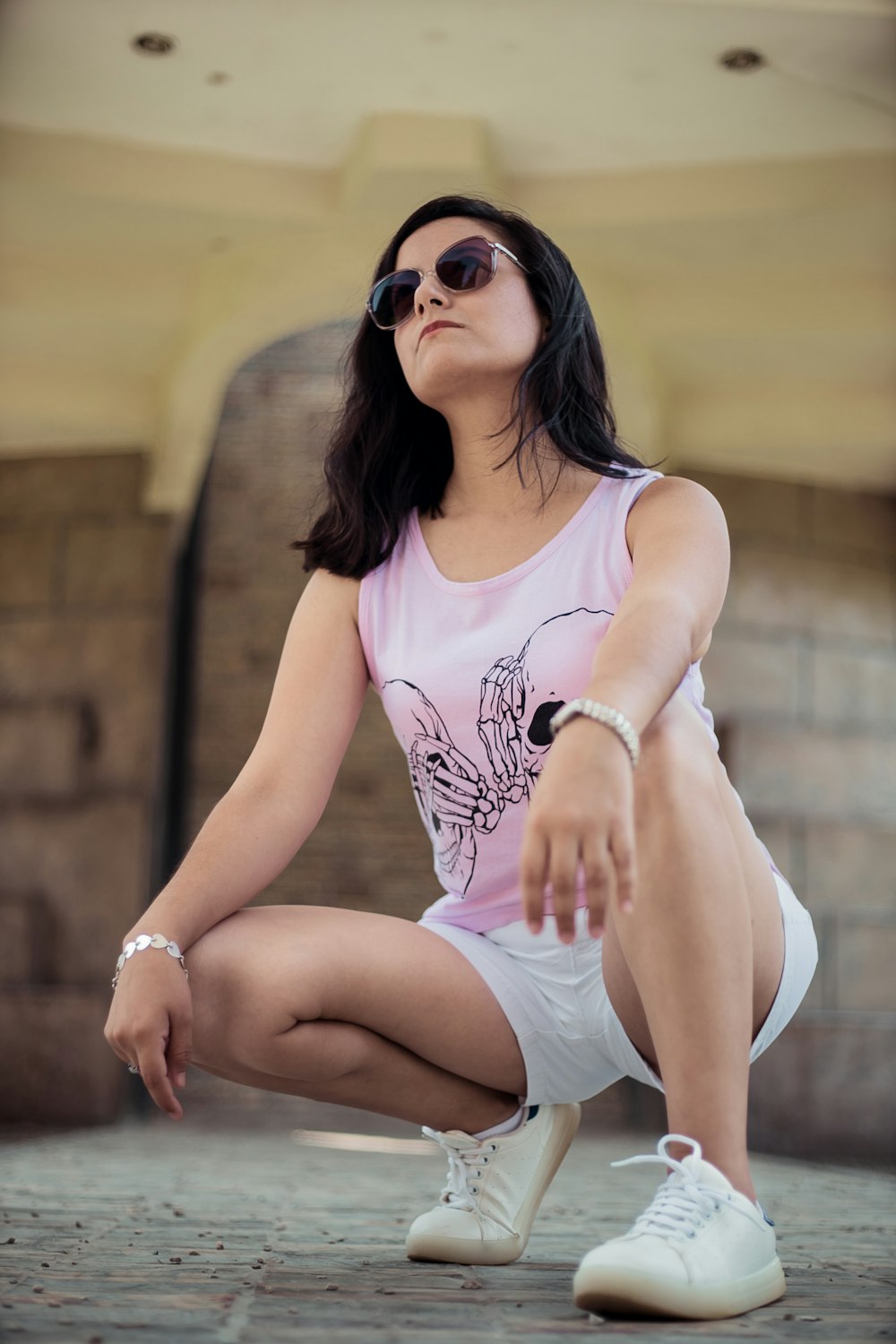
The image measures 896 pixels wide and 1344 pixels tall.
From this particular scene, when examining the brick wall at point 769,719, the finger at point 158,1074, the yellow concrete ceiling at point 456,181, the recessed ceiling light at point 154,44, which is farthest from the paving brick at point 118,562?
the finger at point 158,1074

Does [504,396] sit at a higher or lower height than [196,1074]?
higher

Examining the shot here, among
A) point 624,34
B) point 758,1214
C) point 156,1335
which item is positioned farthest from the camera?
point 624,34

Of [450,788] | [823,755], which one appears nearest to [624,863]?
[450,788]

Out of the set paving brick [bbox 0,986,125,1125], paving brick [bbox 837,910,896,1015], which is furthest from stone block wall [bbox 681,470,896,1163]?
paving brick [bbox 0,986,125,1125]

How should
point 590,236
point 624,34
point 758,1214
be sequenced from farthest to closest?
1. point 590,236
2. point 624,34
3. point 758,1214

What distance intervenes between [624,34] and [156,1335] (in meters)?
3.58

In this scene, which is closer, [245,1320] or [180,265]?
[245,1320]

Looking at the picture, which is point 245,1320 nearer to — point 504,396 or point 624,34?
point 504,396

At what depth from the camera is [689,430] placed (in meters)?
5.71

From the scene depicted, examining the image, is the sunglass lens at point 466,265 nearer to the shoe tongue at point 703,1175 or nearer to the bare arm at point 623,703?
the bare arm at point 623,703

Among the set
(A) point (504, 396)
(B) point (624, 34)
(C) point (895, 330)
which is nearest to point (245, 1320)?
(A) point (504, 396)

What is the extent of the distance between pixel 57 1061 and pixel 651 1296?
4562 mm

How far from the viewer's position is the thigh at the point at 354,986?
1561mm

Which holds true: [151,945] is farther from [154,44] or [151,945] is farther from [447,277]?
[154,44]
